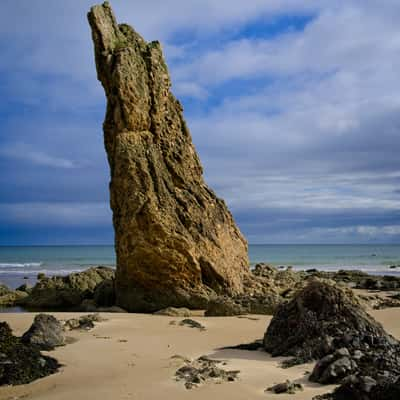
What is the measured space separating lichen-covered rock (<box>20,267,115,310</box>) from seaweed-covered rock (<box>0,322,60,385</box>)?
347 inches

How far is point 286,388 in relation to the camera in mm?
5719

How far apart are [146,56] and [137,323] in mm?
8332

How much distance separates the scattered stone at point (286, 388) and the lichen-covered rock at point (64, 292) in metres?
11.7

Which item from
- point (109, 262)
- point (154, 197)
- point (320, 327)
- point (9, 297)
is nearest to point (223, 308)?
point (154, 197)

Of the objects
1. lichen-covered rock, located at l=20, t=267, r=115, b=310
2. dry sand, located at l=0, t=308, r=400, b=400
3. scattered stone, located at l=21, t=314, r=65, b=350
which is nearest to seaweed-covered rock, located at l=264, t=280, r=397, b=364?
dry sand, located at l=0, t=308, r=400, b=400

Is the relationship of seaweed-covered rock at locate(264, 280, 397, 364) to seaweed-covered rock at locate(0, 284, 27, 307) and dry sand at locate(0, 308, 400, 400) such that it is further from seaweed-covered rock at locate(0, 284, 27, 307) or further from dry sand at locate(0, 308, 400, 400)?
seaweed-covered rock at locate(0, 284, 27, 307)

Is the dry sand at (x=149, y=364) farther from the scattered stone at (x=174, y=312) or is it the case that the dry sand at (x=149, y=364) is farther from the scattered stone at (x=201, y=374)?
the scattered stone at (x=174, y=312)

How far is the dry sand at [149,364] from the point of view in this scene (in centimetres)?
586

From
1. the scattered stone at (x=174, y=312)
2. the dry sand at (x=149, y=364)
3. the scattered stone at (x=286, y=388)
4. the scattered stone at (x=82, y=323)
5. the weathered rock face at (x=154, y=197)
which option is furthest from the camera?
the weathered rock face at (x=154, y=197)

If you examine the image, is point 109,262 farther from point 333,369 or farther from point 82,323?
point 333,369

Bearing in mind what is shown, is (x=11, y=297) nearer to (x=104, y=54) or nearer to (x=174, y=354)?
(x=104, y=54)

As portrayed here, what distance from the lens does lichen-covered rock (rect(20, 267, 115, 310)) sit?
17.0m

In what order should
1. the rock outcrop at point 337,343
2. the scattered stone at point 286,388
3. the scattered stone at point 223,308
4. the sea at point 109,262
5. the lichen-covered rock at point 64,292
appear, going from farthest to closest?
the sea at point 109,262
the lichen-covered rock at point 64,292
the scattered stone at point 223,308
the scattered stone at point 286,388
the rock outcrop at point 337,343

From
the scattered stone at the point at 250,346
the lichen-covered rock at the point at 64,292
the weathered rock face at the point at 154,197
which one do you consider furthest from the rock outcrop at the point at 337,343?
the lichen-covered rock at the point at 64,292
